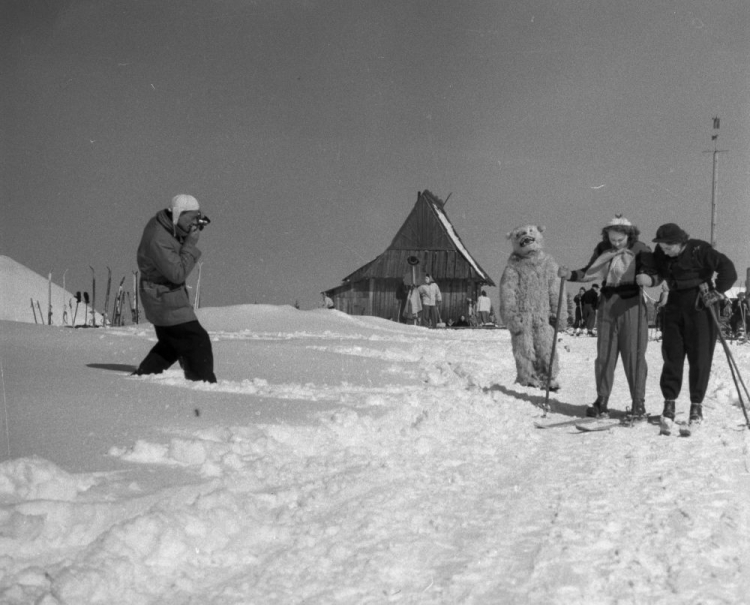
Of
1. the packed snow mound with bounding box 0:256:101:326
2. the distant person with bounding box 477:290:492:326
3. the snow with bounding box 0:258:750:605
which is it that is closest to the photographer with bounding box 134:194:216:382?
the snow with bounding box 0:258:750:605

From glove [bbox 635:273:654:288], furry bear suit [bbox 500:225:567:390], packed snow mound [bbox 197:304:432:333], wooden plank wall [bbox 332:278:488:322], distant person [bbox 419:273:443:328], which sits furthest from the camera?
wooden plank wall [bbox 332:278:488:322]

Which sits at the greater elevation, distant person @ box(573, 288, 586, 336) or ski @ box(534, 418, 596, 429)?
distant person @ box(573, 288, 586, 336)

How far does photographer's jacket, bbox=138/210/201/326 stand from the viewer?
6.04m

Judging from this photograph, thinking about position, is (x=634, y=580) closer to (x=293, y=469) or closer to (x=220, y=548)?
(x=220, y=548)

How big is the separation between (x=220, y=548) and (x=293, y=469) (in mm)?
1221

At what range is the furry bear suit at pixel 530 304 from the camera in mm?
8773

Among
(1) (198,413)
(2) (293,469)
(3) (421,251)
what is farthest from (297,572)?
(3) (421,251)

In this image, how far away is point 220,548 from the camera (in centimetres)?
298

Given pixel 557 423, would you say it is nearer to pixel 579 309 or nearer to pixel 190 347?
pixel 190 347

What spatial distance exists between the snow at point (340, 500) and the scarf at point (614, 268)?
1288 mm

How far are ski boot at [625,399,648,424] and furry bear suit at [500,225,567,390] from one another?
7.76 feet

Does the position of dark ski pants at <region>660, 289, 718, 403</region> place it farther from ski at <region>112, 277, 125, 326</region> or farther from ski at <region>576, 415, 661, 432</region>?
ski at <region>112, 277, 125, 326</region>

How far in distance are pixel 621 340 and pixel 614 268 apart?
629 mm

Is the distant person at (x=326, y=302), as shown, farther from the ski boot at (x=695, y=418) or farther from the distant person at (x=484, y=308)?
the ski boot at (x=695, y=418)
